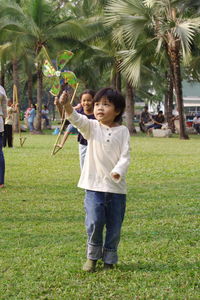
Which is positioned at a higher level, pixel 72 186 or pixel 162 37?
pixel 162 37

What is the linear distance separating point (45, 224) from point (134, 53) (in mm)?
15675

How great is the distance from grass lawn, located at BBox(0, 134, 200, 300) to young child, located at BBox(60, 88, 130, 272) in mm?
174

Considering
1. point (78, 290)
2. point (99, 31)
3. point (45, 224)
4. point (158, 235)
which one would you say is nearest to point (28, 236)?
point (45, 224)

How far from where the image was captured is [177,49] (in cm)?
2166

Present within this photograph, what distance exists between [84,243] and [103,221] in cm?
87

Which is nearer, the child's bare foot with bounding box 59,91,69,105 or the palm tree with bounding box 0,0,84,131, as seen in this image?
the child's bare foot with bounding box 59,91,69,105

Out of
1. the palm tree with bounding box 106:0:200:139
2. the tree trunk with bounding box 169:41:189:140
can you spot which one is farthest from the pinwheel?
the tree trunk with bounding box 169:41:189:140

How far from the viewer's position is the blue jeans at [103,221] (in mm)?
4020

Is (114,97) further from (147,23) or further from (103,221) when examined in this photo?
(147,23)

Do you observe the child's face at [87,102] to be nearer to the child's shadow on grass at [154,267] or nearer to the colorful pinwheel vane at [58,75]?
the colorful pinwheel vane at [58,75]

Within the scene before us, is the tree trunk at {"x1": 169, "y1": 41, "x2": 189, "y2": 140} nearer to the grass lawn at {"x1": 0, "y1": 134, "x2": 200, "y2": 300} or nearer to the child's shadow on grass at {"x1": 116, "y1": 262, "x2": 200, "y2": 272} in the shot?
the grass lawn at {"x1": 0, "y1": 134, "x2": 200, "y2": 300}

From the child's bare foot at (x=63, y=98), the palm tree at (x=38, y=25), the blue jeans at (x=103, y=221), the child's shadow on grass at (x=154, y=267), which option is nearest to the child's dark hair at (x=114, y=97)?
the child's bare foot at (x=63, y=98)

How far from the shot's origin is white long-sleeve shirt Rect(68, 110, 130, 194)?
401cm

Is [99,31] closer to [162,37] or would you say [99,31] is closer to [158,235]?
[162,37]
